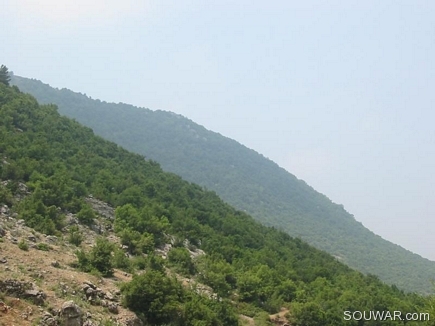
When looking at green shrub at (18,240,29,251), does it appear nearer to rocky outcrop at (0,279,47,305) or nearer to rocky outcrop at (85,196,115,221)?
rocky outcrop at (0,279,47,305)

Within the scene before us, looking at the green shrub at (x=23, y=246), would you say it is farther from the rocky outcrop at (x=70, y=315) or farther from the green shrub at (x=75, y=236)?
the rocky outcrop at (x=70, y=315)

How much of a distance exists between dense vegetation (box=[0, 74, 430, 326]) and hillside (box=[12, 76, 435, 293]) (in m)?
40.3

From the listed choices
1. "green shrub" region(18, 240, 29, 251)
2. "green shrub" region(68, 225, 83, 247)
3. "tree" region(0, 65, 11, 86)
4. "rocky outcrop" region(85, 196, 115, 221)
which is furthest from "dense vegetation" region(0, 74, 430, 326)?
"tree" region(0, 65, 11, 86)

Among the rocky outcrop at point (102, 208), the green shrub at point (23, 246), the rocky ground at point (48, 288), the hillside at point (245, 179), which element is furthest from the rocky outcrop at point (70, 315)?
the hillside at point (245, 179)

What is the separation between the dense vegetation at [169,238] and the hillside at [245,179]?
40262mm

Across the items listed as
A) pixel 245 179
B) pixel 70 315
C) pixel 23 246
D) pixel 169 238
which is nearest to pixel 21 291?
pixel 70 315

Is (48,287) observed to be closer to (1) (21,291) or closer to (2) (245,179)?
(1) (21,291)

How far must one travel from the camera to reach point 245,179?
120125 millimetres

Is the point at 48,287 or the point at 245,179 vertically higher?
the point at 245,179

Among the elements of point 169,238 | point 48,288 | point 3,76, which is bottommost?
point 48,288

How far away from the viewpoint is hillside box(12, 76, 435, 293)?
279 ft

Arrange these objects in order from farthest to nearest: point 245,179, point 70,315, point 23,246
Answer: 1. point 245,179
2. point 23,246
3. point 70,315

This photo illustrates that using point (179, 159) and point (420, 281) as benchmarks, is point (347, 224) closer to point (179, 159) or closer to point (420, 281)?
point (420, 281)

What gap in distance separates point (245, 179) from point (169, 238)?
3608 inches
